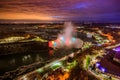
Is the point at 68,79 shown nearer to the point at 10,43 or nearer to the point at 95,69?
the point at 95,69

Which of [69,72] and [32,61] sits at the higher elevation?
[69,72]

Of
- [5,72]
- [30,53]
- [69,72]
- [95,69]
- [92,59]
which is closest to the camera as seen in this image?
[69,72]

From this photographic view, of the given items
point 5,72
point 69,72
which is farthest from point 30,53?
point 69,72

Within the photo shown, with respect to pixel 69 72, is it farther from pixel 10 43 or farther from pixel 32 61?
pixel 10 43

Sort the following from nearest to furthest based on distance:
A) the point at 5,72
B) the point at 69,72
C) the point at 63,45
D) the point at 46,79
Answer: the point at 46,79 < the point at 69,72 < the point at 5,72 < the point at 63,45

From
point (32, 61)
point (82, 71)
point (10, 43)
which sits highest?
point (82, 71)

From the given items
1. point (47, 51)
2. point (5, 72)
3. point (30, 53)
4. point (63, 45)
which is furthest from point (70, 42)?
point (5, 72)

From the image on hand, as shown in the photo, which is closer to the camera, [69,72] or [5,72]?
[69,72]
